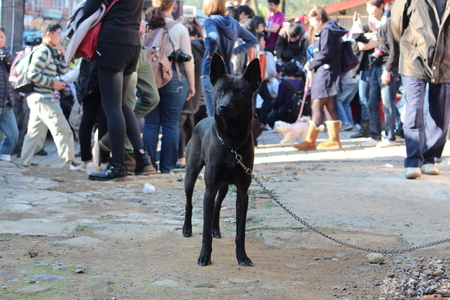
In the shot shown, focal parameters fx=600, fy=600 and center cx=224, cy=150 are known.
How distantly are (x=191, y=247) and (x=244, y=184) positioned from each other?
69 cm

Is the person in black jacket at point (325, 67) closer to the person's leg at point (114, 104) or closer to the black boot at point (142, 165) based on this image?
the black boot at point (142, 165)

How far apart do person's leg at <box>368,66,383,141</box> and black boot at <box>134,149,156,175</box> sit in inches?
219

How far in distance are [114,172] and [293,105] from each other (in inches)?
347

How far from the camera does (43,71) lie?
8.69 m

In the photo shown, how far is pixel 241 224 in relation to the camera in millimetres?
4211

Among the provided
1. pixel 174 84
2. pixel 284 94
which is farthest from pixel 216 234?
pixel 284 94

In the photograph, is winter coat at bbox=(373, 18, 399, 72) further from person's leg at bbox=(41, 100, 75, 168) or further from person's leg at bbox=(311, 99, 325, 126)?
person's leg at bbox=(41, 100, 75, 168)

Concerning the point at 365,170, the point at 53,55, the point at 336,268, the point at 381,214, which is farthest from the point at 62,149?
the point at 336,268

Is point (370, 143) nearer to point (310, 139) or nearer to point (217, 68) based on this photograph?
point (310, 139)

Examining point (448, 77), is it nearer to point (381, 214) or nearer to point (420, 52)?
point (420, 52)

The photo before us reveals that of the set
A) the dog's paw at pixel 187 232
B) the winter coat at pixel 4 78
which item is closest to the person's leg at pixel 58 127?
the winter coat at pixel 4 78

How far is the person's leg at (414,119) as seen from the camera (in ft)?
24.5

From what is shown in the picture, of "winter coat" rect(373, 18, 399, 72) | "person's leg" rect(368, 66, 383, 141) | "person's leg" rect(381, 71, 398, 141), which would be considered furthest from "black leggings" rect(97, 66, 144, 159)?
"person's leg" rect(368, 66, 383, 141)

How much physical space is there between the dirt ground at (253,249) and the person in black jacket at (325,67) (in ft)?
13.3
